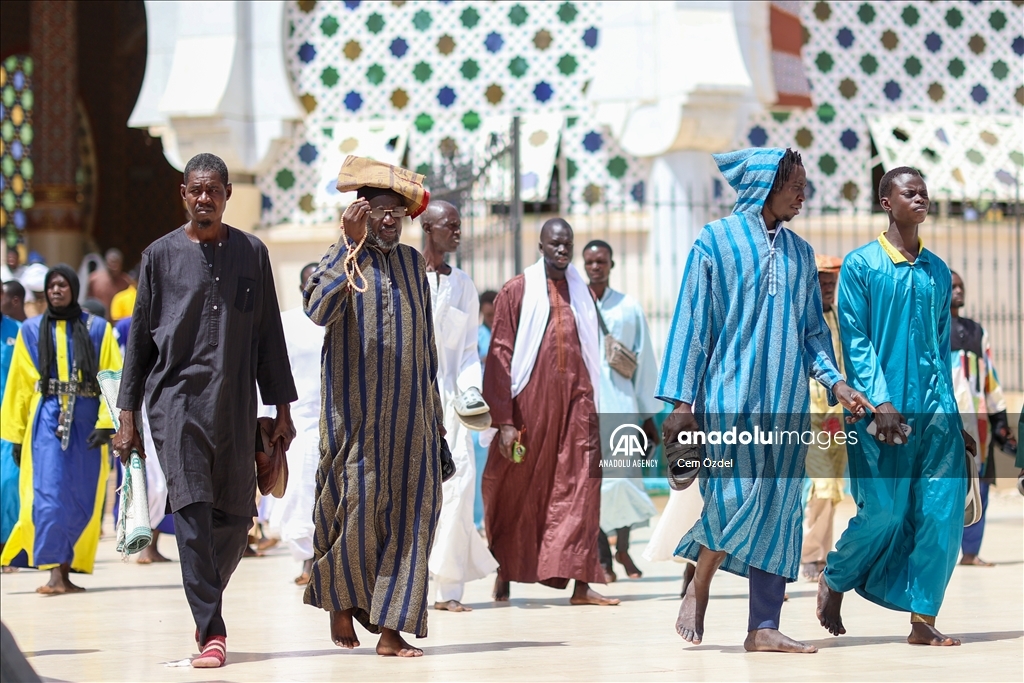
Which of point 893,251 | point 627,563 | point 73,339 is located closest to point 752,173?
point 893,251

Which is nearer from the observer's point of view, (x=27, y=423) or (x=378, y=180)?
(x=378, y=180)

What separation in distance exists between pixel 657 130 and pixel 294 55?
391 centimetres

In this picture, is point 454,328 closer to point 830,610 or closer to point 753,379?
point 753,379

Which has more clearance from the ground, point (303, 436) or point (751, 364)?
point (751, 364)

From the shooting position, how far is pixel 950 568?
642cm

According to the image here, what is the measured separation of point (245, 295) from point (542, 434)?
2.36m

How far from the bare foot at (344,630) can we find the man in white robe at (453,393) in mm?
1661

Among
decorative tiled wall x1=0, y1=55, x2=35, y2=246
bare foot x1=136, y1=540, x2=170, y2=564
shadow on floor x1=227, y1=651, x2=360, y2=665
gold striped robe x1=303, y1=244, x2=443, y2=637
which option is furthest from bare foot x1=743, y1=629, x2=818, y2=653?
decorative tiled wall x1=0, y1=55, x2=35, y2=246

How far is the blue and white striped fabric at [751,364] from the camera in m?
6.19

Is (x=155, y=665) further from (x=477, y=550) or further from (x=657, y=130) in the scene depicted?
(x=657, y=130)

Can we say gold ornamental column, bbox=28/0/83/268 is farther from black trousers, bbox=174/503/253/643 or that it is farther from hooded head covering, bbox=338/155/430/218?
black trousers, bbox=174/503/253/643

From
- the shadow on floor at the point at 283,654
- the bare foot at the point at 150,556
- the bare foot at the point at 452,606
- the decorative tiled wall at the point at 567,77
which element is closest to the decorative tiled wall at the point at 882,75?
the decorative tiled wall at the point at 567,77

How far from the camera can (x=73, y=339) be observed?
30.8 ft

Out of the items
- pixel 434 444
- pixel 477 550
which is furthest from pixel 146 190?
pixel 434 444
